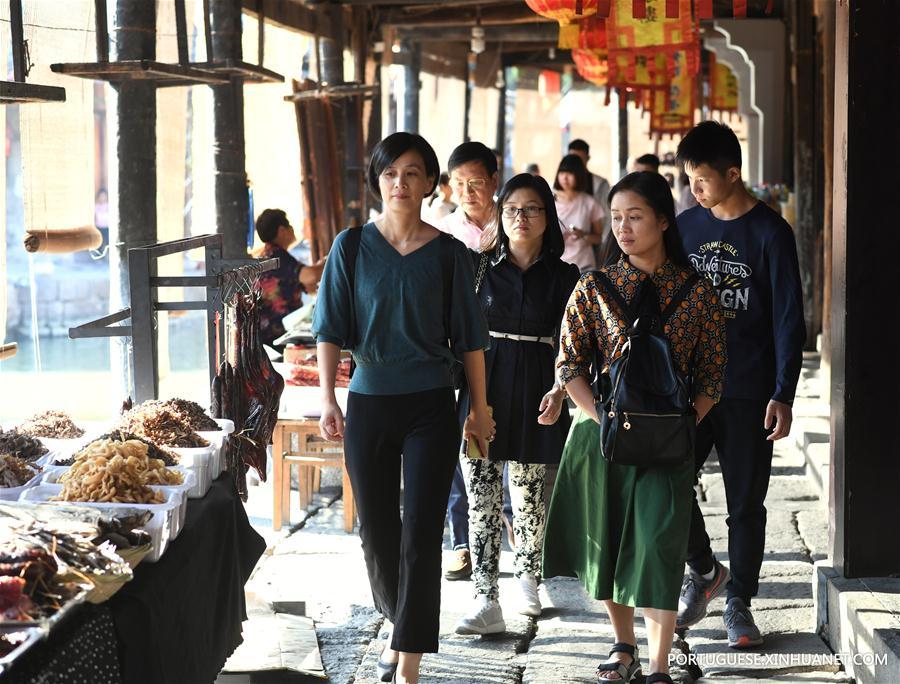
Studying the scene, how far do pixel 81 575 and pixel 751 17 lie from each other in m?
11.0

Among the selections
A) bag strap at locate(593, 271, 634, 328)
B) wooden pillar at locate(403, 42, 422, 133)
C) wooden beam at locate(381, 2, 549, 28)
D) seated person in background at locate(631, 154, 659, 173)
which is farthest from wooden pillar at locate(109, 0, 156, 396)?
wooden pillar at locate(403, 42, 422, 133)

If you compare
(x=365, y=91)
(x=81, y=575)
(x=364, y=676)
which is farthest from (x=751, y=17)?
(x=81, y=575)

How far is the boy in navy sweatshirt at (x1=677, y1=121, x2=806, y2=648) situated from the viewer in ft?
13.8

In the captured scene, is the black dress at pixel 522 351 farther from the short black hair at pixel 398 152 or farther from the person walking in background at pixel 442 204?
the person walking in background at pixel 442 204

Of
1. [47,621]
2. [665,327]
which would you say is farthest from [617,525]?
[47,621]

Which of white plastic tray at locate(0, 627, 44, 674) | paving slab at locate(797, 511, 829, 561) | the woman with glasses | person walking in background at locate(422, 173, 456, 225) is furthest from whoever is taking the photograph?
person walking in background at locate(422, 173, 456, 225)

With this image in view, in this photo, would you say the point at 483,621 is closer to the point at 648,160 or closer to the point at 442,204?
the point at 648,160

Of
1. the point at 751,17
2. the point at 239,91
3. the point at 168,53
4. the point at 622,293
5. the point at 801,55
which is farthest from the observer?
the point at 751,17

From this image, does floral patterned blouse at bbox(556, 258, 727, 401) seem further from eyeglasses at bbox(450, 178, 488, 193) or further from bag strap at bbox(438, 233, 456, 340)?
eyeglasses at bbox(450, 178, 488, 193)

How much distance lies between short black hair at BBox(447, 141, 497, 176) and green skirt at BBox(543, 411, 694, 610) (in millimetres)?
1548

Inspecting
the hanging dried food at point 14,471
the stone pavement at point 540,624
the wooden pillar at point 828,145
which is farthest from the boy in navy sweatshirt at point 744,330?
the wooden pillar at point 828,145

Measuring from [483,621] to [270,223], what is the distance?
355cm

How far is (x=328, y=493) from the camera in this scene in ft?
23.1

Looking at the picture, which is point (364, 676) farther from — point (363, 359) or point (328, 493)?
point (328, 493)
